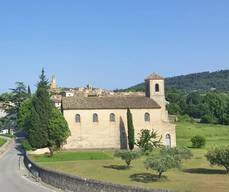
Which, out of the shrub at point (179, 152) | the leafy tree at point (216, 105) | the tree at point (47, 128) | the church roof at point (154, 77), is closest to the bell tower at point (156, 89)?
the church roof at point (154, 77)

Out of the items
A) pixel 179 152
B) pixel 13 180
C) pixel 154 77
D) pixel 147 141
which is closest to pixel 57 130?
pixel 147 141

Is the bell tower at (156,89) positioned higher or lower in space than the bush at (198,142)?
higher

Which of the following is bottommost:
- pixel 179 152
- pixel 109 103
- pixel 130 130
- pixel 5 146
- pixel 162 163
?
pixel 162 163

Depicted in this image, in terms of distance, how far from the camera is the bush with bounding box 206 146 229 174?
44.5 meters

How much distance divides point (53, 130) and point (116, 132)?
9.53 m

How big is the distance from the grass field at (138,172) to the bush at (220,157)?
0.80 m

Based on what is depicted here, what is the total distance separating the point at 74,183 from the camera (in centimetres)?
3834

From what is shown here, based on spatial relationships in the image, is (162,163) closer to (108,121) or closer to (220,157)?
(220,157)

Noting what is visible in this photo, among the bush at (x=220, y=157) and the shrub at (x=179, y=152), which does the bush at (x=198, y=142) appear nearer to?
the shrub at (x=179, y=152)

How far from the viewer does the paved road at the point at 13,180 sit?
139ft

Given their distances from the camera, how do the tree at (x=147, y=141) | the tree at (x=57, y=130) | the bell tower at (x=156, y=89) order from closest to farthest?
the tree at (x=147, y=141), the tree at (x=57, y=130), the bell tower at (x=156, y=89)

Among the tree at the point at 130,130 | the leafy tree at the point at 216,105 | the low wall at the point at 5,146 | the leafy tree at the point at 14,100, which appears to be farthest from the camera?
the leafy tree at the point at 216,105

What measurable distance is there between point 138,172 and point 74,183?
9113mm

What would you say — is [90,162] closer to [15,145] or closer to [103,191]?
[103,191]
